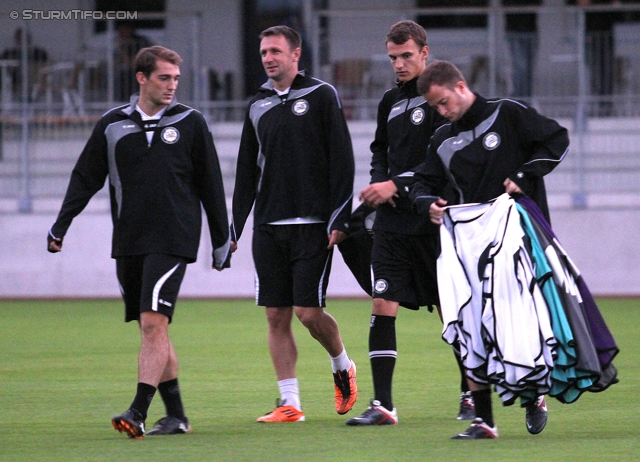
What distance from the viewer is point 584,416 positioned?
254 inches

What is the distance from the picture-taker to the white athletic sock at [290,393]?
654 centimetres

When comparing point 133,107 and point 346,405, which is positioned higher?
point 133,107

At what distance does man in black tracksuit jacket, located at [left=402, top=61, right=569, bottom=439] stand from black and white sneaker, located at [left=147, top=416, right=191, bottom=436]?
4.70 ft

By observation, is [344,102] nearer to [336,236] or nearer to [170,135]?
[336,236]

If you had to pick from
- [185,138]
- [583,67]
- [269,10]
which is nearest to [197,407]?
[185,138]

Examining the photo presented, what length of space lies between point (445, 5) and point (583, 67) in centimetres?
567

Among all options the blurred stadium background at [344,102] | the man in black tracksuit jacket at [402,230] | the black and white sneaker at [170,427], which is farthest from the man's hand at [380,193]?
the blurred stadium background at [344,102]

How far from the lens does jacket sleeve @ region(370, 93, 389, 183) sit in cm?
675

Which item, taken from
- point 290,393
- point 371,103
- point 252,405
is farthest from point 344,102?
point 290,393

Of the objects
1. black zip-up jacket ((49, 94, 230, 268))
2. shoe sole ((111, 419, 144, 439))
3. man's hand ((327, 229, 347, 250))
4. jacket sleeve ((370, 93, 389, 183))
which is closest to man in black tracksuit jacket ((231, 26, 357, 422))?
man's hand ((327, 229, 347, 250))

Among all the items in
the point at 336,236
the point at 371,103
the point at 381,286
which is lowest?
the point at 381,286

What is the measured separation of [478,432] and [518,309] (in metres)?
0.66

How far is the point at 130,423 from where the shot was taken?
5.67 meters

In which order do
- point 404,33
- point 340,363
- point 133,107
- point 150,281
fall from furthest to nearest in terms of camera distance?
point 340,363 → point 404,33 → point 133,107 → point 150,281
